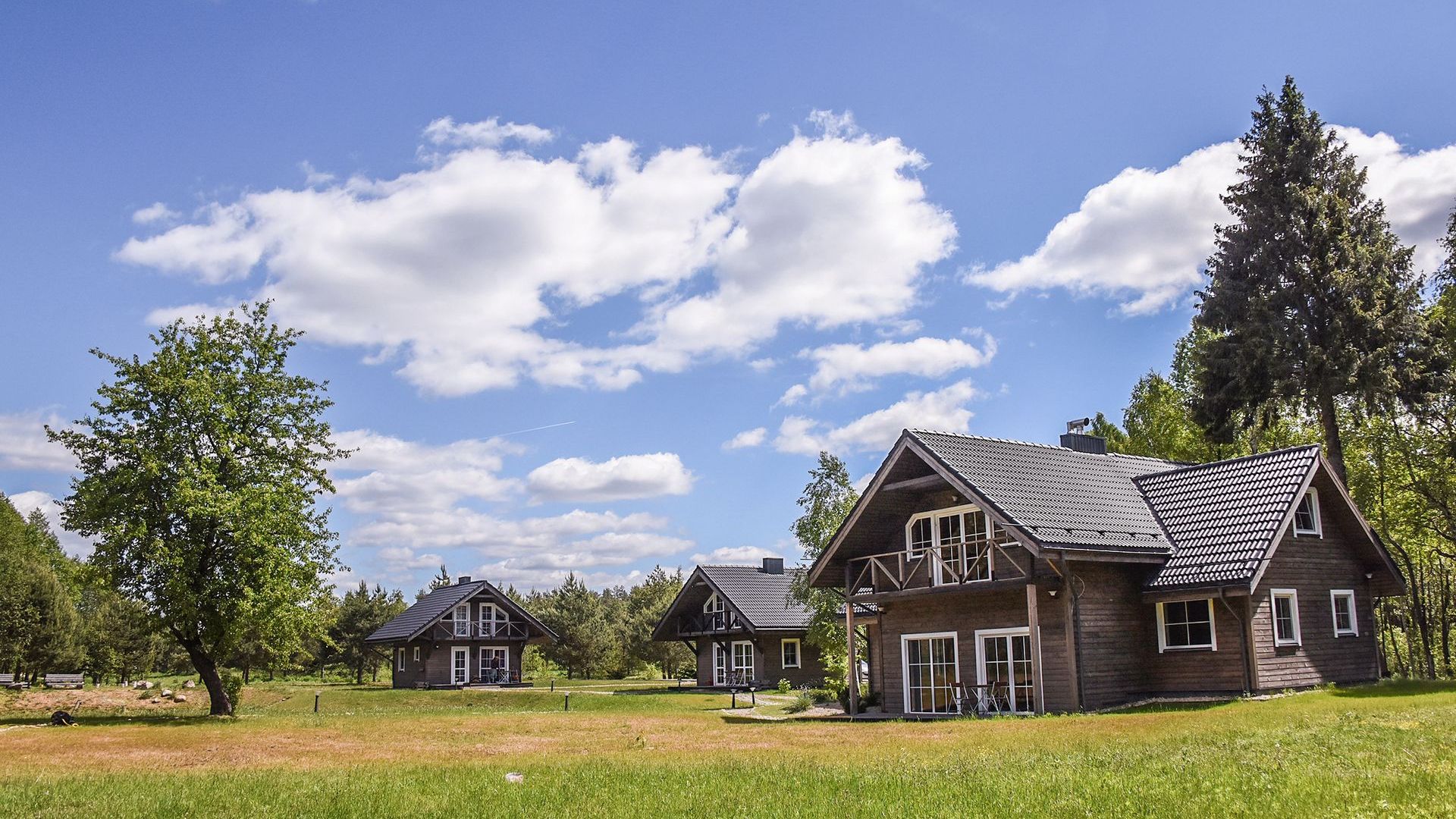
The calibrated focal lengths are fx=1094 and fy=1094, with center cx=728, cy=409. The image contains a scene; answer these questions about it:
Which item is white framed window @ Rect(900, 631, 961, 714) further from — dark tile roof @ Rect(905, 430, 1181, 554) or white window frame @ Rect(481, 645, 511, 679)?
white window frame @ Rect(481, 645, 511, 679)

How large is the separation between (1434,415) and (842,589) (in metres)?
19.7

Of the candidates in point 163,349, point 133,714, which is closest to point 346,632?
point 133,714

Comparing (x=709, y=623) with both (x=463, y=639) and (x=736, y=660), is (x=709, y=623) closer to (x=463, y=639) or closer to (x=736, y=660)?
(x=736, y=660)

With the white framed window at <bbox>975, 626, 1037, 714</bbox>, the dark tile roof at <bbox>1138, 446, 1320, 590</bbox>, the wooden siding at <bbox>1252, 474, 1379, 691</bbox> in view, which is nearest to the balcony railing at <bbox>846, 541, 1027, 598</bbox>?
the white framed window at <bbox>975, 626, 1037, 714</bbox>

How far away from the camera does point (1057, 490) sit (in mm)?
24641

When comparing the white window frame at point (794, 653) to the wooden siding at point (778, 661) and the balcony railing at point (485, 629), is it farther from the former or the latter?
the balcony railing at point (485, 629)

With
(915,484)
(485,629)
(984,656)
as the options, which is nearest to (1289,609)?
(984,656)

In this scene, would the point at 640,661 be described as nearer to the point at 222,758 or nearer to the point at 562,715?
the point at 562,715

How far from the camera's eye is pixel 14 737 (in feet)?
68.6

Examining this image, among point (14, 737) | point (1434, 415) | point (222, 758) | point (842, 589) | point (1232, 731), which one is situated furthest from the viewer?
point (1434, 415)

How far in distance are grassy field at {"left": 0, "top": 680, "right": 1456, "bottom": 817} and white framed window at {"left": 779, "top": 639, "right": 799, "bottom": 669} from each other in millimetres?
25212

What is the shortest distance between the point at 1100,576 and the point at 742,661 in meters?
26.9

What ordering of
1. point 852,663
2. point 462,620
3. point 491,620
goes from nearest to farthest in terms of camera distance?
point 852,663, point 462,620, point 491,620

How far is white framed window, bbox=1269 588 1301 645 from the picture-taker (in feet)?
73.7
